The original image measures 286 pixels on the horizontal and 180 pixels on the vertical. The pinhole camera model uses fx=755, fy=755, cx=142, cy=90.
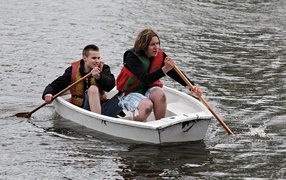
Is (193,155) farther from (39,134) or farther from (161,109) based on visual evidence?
(39,134)

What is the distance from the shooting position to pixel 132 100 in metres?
8.80

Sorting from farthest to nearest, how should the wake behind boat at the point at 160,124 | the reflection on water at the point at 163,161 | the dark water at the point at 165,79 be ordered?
1. the wake behind boat at the point at 160,124
2. the dark water at the point at 165,79
3. the reflection on water at the point at 163,161

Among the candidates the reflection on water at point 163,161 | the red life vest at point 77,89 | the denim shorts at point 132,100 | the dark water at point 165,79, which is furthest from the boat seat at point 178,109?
the red life vest at point 77,89

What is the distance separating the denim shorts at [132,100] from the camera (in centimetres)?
874

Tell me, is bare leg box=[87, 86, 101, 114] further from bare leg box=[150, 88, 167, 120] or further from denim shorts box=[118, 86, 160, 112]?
bare leg box=[150, 88, 167, 120]

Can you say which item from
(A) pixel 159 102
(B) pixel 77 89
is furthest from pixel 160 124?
(B) pixel 77 89

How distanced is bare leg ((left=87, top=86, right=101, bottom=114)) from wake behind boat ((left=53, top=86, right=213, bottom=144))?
132mm

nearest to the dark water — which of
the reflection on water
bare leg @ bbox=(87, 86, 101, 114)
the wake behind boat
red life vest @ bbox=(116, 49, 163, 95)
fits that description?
the reflection on water

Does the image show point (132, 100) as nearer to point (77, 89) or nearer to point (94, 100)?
point (94, 100)

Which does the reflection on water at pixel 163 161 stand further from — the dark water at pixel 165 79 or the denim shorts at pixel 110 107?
the denim shorts at pixel 110 107

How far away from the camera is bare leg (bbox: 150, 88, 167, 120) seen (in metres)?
8.72

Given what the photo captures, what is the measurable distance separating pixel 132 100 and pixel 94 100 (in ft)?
1.80

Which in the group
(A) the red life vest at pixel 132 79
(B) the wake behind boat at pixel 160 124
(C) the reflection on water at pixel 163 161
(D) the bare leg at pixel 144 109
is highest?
(A) the red life vest at pixel 132 79

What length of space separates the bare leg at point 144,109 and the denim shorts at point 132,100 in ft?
0.28
